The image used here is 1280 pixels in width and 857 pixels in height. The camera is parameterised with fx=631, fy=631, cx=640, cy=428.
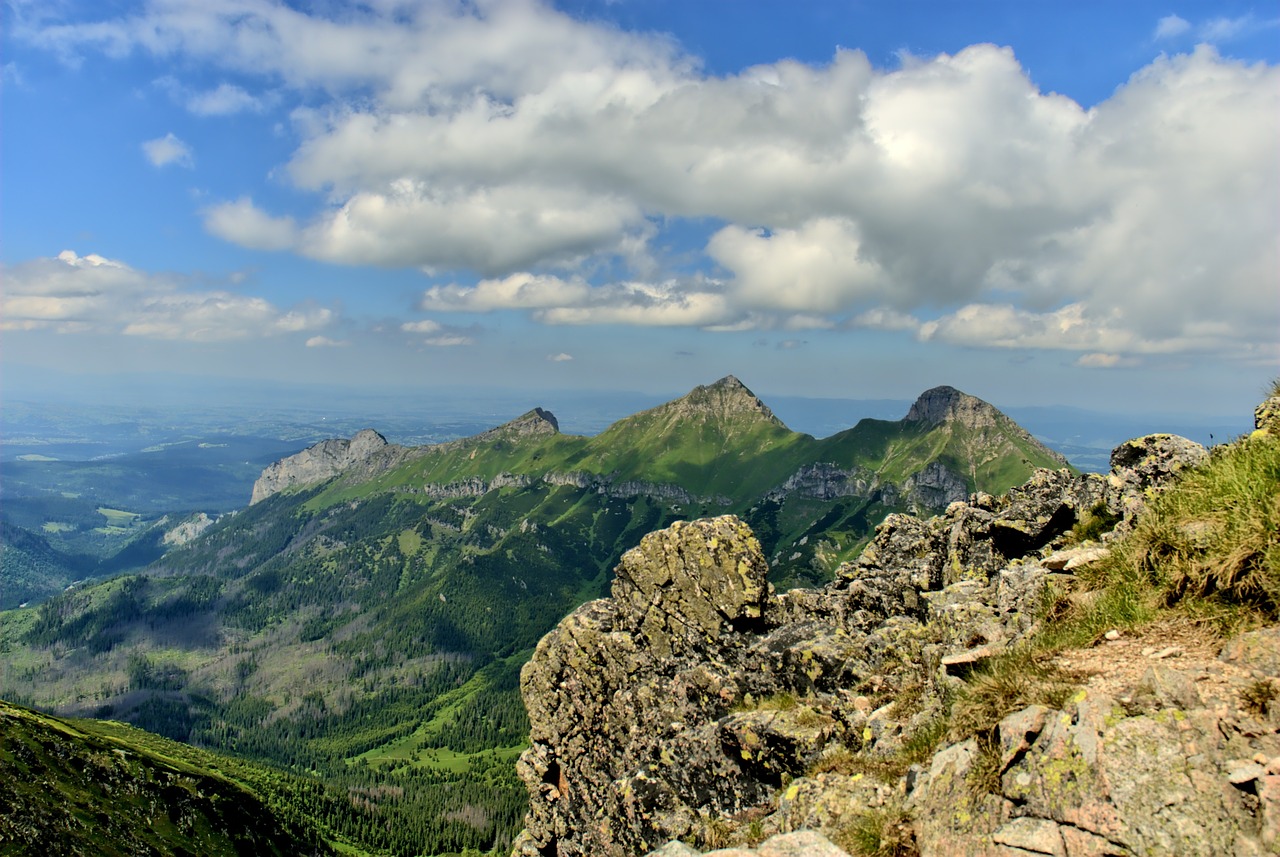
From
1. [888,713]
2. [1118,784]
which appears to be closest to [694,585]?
[888,713]

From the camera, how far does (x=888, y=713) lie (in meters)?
13.9

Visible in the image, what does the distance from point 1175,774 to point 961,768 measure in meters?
2.61

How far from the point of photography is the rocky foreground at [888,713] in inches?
289

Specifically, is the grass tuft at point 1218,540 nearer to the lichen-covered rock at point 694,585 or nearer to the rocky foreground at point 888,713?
the rocky foreground at point 888,713

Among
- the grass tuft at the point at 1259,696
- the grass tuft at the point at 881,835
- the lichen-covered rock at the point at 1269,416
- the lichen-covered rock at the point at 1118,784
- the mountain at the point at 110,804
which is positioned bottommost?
the mountain at the point at 110,804

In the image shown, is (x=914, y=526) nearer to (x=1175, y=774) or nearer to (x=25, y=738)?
(x=1175, y=774)

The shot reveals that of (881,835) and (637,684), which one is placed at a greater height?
(881,835)

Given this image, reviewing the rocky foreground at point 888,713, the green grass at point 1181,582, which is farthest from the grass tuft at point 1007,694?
the rocky foreground at point 888,713

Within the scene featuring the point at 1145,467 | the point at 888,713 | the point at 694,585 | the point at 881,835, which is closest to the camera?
the point at 881,835

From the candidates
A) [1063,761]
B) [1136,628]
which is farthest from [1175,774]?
[1136,628]

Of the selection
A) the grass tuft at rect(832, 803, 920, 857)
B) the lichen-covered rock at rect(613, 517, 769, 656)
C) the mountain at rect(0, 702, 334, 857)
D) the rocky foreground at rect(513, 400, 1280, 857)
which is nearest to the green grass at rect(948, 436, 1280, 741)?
the rocky foreground at rect(513, 400, 1280, 857)

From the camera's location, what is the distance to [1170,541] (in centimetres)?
1077

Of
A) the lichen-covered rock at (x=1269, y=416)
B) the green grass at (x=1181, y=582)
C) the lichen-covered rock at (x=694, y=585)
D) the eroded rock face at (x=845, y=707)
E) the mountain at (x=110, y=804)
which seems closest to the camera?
the eroded rock face at (x=845, y=707)

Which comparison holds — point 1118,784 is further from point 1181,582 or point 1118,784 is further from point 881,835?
point 1181,582
